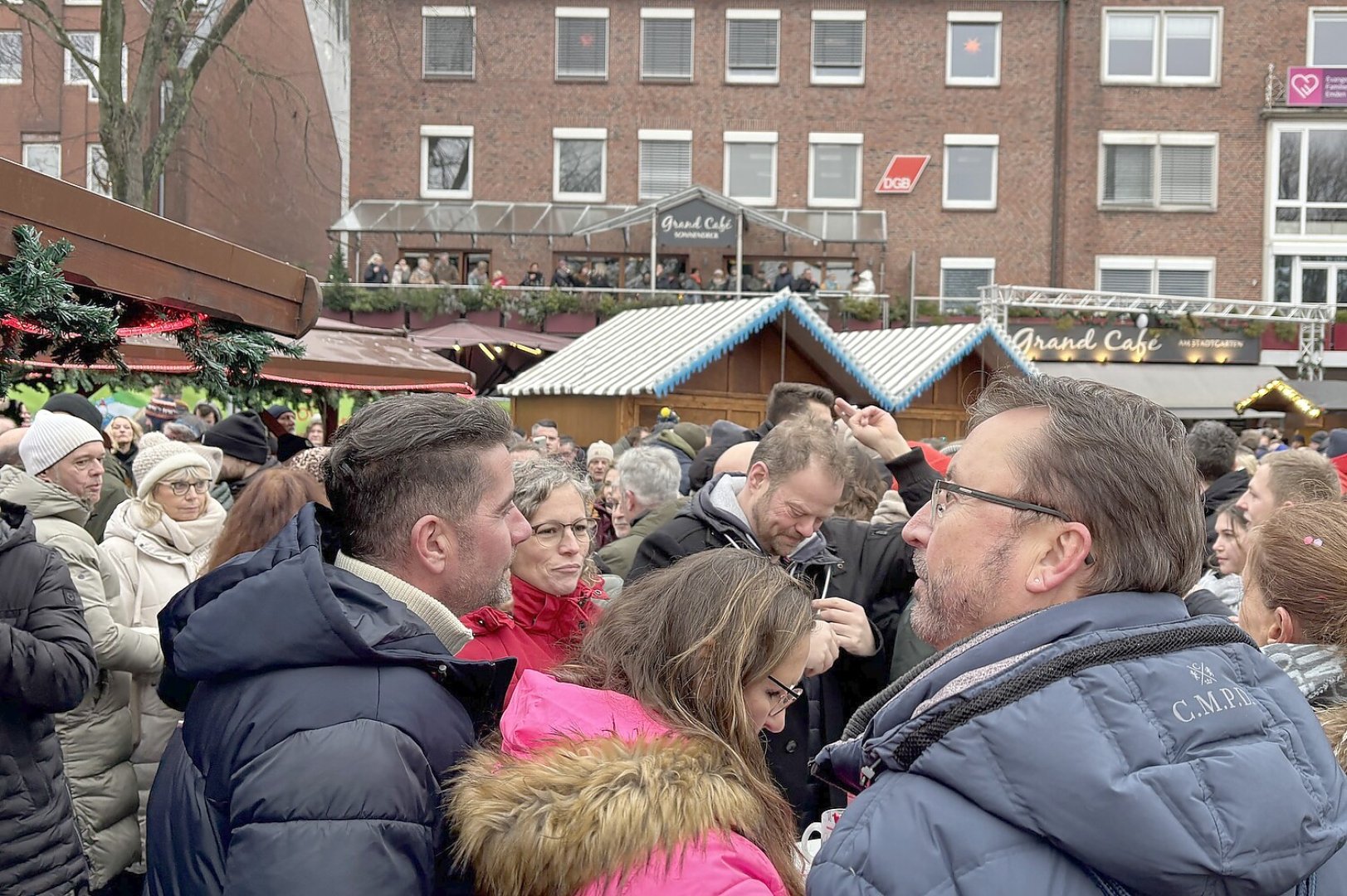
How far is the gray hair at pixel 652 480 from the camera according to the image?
549cm

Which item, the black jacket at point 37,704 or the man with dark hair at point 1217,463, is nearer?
the black jacket at point 37,704

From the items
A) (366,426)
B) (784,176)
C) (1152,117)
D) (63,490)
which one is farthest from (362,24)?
(366,426)

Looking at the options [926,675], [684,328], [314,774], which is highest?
[684,328]

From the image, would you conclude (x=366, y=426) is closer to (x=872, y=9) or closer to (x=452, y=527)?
(x=452, y=527)

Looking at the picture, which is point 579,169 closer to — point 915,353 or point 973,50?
point 973,50

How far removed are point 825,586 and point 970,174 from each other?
1073 inches

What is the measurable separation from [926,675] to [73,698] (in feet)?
7.79

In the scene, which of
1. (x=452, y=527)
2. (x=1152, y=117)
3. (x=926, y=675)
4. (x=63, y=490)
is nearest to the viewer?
(x=926, y=675)

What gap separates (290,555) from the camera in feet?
6.27

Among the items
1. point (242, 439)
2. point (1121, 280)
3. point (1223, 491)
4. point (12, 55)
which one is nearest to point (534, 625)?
point (242, 439)

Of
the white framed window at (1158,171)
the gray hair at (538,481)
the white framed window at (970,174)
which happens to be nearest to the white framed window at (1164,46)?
the white framed window at (1158,171)

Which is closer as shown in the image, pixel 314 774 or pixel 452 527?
pixel 314 774

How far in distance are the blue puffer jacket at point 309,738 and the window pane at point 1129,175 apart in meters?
29.6

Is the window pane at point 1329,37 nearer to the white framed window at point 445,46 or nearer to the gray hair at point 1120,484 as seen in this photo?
the white framed window at point 445,46
